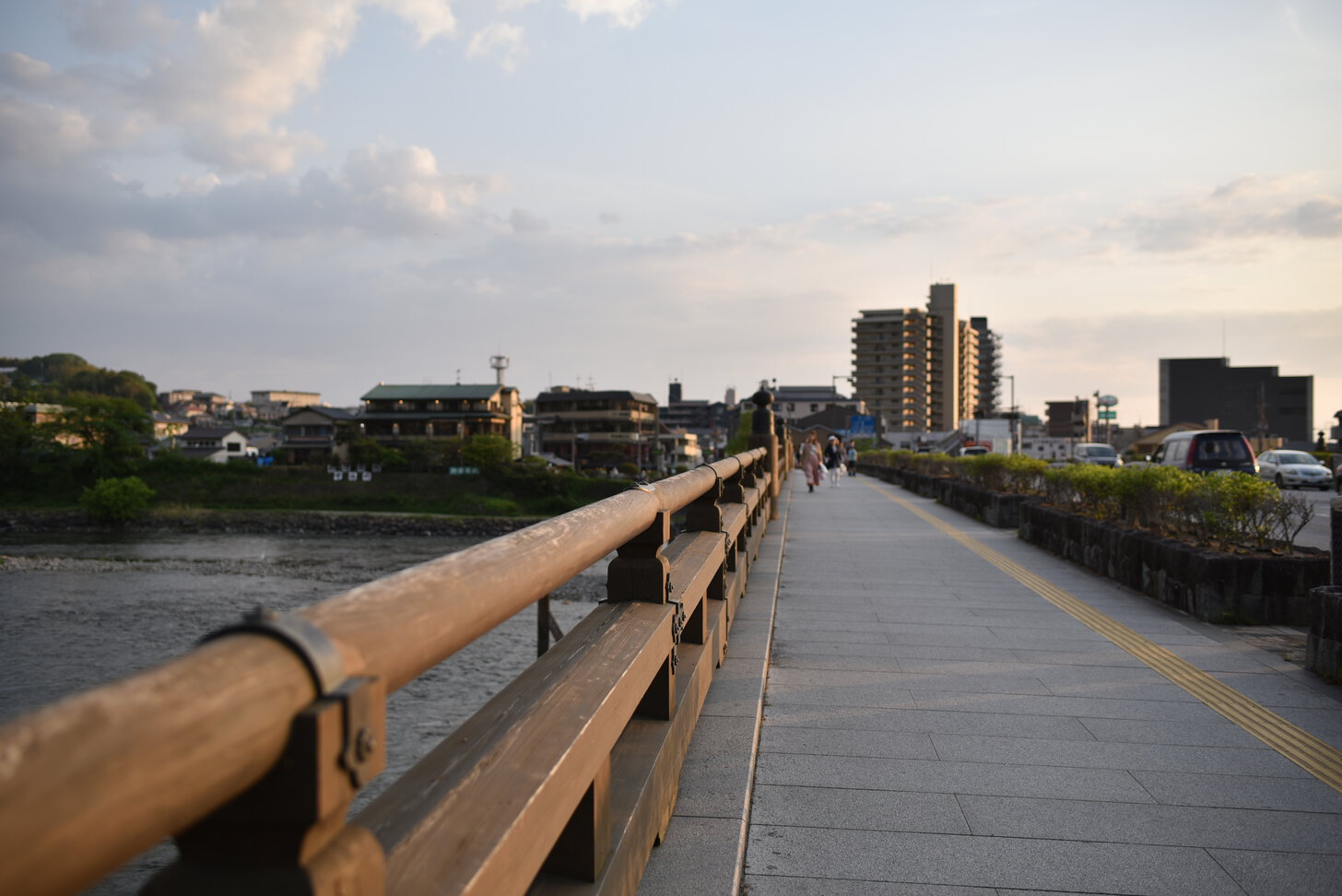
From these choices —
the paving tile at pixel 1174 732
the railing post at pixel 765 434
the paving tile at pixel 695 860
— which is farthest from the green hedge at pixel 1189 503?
the paving tile at pixel 695 860

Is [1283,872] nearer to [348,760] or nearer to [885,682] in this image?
[885,682]

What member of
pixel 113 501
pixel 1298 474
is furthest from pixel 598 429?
pixel 1298 474

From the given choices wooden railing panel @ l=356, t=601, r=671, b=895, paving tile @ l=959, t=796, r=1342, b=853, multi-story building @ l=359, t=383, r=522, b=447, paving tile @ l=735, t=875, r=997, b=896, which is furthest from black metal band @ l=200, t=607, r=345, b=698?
multi-story building @ l=359, t=383, r=522, b=447

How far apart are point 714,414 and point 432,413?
6352cm

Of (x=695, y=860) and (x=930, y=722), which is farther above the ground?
(x=695, y=860)

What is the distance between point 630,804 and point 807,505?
1471 centimetres

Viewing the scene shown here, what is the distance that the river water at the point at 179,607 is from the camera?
15820mm

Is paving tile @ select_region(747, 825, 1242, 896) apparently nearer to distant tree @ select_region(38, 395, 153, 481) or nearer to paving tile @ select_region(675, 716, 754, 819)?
paving tile @ select_region(675, 716, 754, 819)

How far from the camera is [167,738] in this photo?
640 mm

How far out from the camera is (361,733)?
0.84m

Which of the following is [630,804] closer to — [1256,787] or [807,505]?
[1256,787]

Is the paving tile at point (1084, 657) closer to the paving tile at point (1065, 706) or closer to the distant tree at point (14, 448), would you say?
the paving tile at point (1065, 706)

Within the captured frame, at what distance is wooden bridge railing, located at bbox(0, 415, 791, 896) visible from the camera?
23.0 inches

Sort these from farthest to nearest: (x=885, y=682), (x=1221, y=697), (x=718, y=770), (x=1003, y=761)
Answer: (x=885, y=682) → (x=1221, y=697) → (x=1003, y=761) → (x=718, y=770)
